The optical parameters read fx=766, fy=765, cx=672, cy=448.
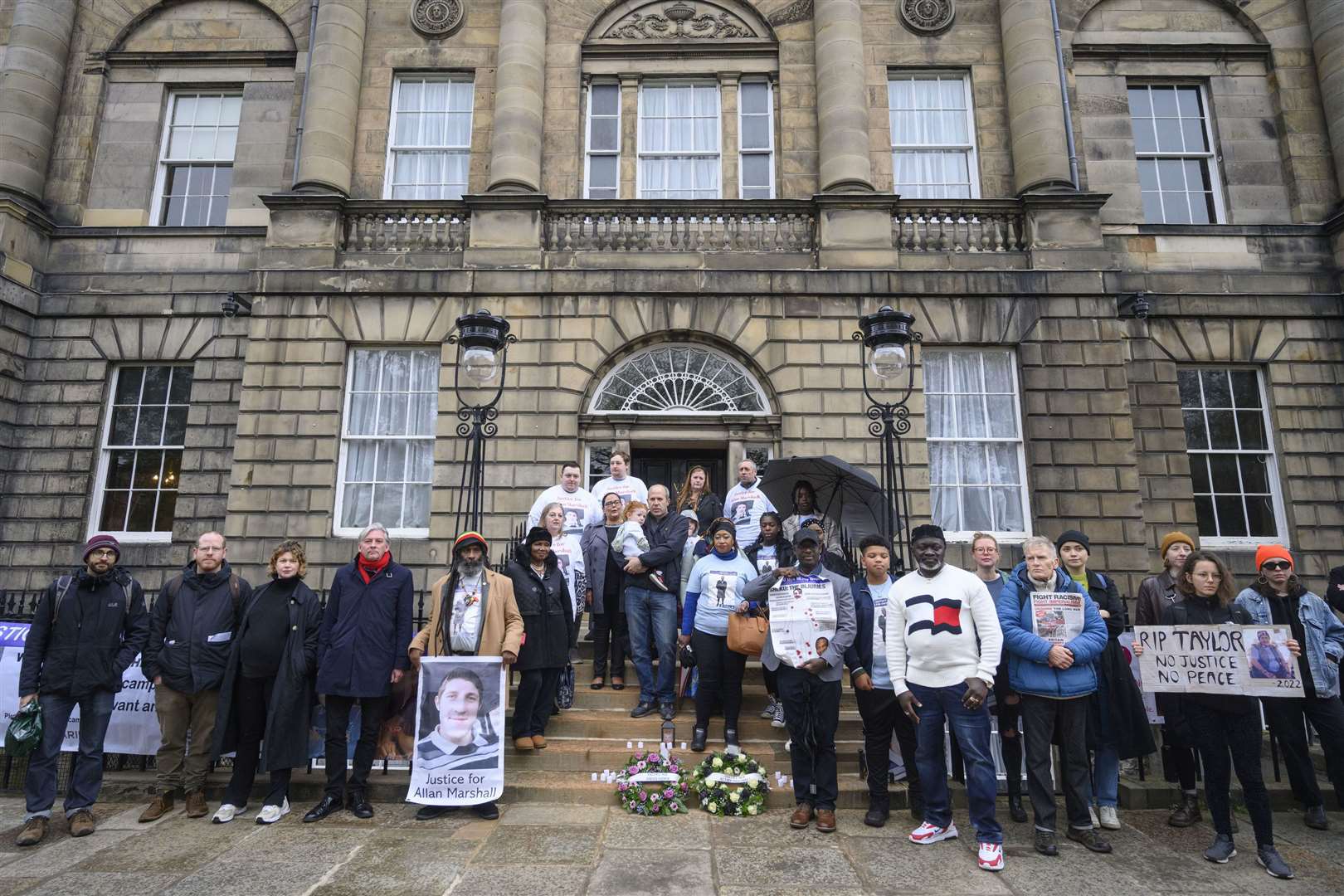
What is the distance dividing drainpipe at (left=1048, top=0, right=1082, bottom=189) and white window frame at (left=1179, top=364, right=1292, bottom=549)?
3704 mm

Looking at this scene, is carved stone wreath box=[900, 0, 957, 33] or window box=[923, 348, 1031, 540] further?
carved stone wreath box=[900, 0, 957, 33]

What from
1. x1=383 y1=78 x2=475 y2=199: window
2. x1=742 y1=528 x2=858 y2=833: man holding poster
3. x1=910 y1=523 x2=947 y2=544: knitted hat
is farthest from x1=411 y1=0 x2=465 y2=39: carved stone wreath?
x1=910 y1=523 x2=947 y2=544: knitted hat

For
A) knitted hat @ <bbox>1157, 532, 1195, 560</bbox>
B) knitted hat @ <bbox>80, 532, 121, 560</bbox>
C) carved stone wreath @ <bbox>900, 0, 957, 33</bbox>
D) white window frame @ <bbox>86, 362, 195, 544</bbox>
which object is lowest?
knitted hat @ <bbox>80, 532, 121, 560</bbox>

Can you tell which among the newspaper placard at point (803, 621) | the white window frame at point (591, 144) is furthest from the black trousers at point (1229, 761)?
the white window frame at point (591, 144)

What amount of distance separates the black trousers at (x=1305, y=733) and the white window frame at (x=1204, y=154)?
31.9ft

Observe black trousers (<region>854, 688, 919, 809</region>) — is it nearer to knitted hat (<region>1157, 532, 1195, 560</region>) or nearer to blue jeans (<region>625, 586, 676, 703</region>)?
blue jeans (<region>625, 586, 676, 703</region>)

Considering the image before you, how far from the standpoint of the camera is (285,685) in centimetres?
618

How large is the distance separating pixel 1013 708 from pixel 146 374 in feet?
45.5

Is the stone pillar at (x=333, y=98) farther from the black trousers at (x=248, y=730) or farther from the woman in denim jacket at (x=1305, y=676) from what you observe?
the woman in denim jacket at (x=1305, y=676)

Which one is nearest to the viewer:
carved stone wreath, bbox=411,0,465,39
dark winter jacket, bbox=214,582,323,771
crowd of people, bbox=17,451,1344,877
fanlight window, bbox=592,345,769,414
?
crowd of people, bbox=17,451,1344,877

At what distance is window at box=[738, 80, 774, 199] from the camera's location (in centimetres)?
1319

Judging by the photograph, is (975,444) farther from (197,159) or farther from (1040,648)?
(197,159)

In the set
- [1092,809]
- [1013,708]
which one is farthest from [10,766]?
[1092,809]

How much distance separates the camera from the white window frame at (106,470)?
12.3 meters
